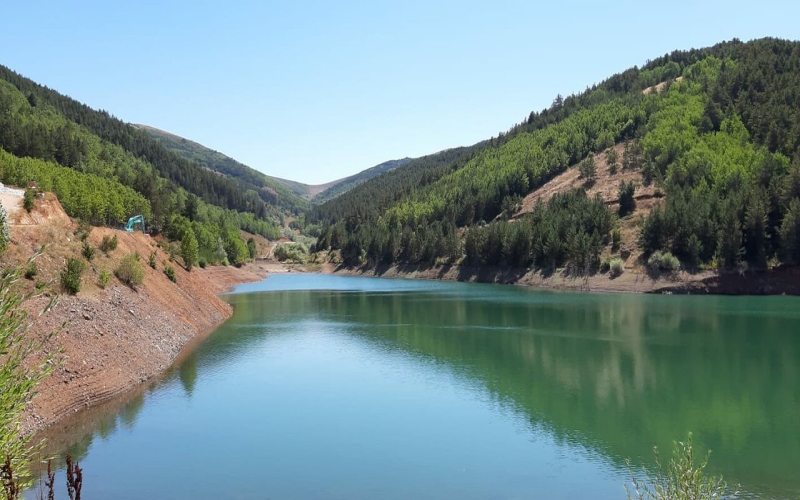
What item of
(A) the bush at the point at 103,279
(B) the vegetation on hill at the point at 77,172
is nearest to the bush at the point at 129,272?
(A) the bush at the point at 103,279

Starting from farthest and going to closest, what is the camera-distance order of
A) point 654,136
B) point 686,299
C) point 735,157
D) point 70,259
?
point 654,136
point 735,157
point 686,299
point 70,259

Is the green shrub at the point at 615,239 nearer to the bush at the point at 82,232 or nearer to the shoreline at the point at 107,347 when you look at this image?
the shoreline at the point at 107,347

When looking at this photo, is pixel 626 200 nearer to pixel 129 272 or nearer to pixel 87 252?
pixel 129 272

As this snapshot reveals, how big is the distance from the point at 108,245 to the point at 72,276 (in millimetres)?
13747

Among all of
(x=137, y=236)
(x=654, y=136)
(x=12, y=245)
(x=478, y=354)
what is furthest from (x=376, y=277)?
(x=12, y=245)

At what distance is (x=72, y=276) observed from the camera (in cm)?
3819

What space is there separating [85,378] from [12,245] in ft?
40.7

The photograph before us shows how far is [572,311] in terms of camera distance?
245 feet

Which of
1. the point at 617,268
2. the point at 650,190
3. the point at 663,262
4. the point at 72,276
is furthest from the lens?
the point at 650,190

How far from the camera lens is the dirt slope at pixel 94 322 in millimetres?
Answer: 30422

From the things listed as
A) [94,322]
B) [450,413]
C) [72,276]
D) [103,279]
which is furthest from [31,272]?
[450,413]

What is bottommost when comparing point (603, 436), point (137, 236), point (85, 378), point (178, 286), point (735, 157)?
point (603, 436)

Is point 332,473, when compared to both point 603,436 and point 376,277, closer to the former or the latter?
point 603,436

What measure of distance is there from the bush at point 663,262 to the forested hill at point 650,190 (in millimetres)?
2947
